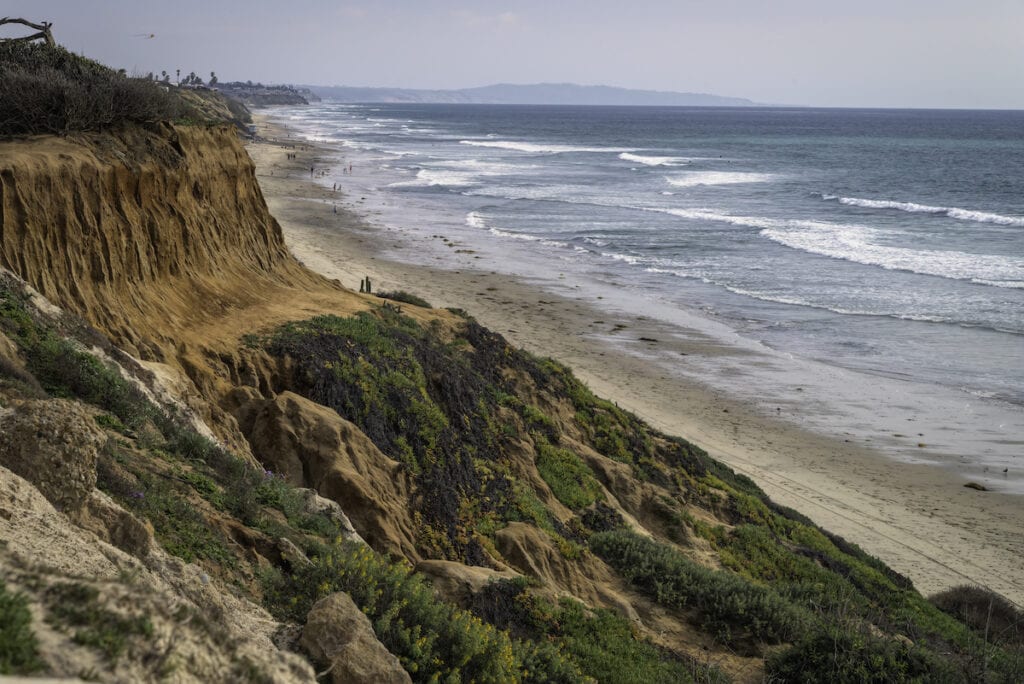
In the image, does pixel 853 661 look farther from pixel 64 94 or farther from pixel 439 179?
pixel 439 179

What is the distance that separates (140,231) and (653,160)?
96533mm

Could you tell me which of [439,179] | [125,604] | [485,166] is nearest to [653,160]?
[485,166]

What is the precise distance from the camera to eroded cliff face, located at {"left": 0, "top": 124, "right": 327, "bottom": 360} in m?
12.4

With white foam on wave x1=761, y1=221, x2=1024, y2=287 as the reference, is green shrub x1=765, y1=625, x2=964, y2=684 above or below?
below

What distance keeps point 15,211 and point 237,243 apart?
6947 millimetres

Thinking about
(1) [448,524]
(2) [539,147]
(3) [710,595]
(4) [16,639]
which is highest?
(2) [539,147]

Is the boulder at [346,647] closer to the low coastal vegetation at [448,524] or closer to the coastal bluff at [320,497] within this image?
the coastal bluff at [320,497]

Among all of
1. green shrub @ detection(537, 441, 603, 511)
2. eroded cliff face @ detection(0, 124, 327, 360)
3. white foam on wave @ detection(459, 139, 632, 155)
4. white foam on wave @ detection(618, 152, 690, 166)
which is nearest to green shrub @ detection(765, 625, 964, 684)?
green shrub @ detection(537, 441, 603, 511)

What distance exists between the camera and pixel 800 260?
4491 centimetres

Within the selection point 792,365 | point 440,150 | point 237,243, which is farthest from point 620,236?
point 440,150

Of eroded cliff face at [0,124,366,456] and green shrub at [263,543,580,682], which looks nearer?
green shrub at [263,543,580,682]

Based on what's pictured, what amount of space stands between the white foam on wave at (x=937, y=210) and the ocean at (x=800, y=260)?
342mm

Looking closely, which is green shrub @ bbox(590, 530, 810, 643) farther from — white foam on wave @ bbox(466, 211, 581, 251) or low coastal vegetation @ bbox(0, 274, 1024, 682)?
white foam on wave @ bbox(466, 211, 581, 251)

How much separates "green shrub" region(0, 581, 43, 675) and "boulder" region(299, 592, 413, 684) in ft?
Result: 8.21
